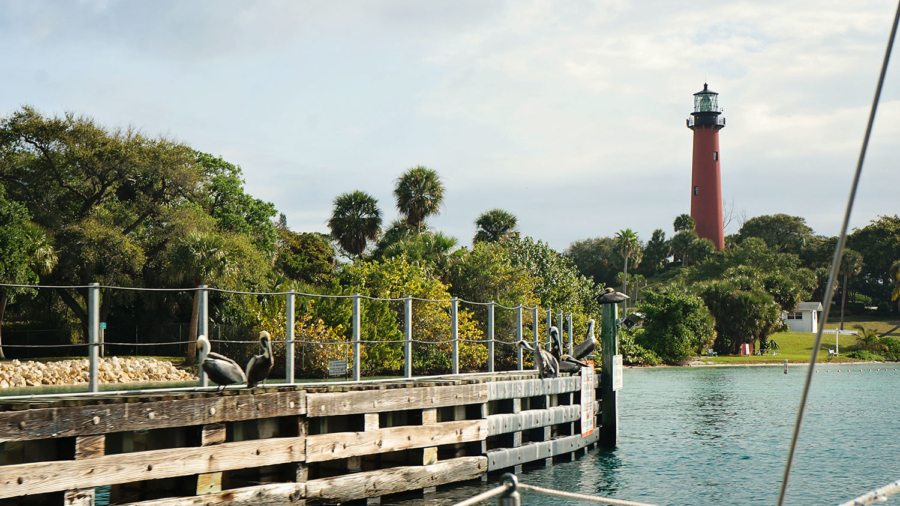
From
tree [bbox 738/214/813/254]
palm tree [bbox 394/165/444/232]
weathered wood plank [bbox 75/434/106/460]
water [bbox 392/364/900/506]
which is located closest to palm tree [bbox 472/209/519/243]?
palm tree [bbox 394/165/444/232]

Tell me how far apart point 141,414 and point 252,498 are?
1.72m

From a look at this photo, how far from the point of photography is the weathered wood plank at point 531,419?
13.8m

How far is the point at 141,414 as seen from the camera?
27.1ft

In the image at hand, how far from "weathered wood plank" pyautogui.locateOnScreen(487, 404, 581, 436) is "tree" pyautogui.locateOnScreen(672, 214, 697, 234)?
84.3m

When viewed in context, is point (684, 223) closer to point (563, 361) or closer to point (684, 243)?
point (684, 243)

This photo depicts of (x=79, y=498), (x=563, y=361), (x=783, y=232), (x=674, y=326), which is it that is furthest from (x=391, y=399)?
(x=783, y=232)

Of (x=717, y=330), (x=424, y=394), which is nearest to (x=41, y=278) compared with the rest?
(x=424, y=394)

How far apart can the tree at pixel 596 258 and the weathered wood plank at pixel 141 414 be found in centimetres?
9414

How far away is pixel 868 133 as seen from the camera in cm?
342

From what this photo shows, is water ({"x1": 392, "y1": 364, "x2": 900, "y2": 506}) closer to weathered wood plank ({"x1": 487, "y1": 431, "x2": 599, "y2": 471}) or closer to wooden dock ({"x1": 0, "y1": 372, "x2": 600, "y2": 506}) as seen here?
weathered wood plank ({"x1": 487, "y1": 431, "x2": 599, "y2": 471})

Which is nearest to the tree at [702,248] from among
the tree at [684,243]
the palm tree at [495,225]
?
the tree at [684,243]

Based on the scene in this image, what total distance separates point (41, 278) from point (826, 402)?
36482 mm

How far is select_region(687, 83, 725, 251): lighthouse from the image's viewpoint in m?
93.8

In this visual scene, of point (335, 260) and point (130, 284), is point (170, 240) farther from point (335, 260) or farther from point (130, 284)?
point (335, 260)
